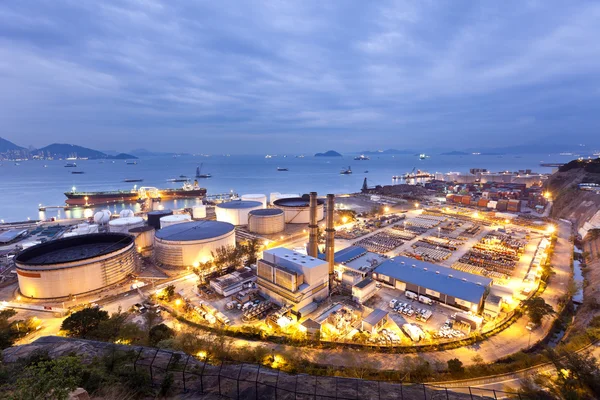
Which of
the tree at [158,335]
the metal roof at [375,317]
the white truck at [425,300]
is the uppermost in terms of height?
the tree at [158,335]

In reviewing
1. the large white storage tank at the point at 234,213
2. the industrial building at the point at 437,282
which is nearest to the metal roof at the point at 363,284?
the industrial building at the point at 437,282

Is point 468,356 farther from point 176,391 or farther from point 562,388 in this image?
point 176,391

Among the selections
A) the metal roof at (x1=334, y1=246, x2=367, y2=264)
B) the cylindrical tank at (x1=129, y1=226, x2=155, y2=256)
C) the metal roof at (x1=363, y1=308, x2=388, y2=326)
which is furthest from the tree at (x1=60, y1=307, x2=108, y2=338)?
the metal roof at (x1=334, y1=246, x2=367, y2=264)

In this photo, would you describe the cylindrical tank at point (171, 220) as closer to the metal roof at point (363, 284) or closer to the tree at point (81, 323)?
the tree at point (81, 323)

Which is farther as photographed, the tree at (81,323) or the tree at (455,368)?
the tree at (81,323)

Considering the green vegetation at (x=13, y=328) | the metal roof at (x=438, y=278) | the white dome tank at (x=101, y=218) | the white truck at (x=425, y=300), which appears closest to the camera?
the green vegetation at (x=13, y=328)

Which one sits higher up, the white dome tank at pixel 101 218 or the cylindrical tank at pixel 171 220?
the cylindrical tank at pixel 171 220
